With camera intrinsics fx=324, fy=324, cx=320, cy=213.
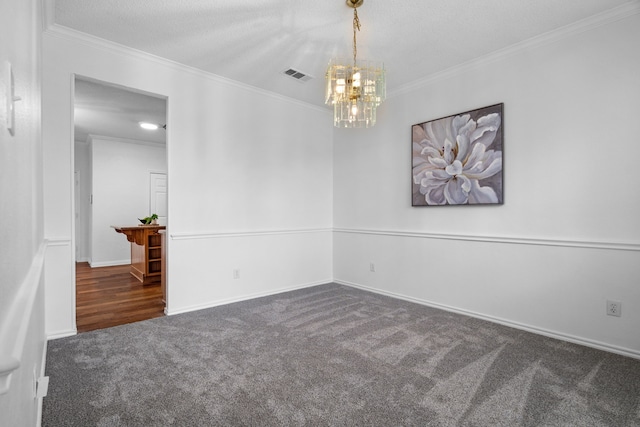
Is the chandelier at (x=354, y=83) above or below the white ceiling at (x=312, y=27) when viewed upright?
below

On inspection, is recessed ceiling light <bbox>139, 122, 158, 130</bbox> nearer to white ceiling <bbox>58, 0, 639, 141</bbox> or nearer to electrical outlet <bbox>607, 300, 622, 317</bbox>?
white ceiling <bbox>58, 0, 639, 141</bbox>

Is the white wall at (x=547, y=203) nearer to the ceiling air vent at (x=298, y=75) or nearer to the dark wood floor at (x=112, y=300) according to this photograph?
the ceiling air vent at (x=298, y=75)

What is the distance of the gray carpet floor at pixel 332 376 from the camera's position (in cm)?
176

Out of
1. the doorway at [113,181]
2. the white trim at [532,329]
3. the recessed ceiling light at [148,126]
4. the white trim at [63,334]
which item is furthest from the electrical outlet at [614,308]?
the recessed ceiling light at [148,126]

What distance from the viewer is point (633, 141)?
2480mm

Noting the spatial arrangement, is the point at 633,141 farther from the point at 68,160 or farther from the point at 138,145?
the point at 138,145

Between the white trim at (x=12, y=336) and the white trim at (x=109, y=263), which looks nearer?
the white trim at (x=12, y=336)

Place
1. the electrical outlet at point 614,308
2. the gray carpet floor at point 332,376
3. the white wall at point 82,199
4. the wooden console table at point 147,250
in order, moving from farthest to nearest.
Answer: the white wall at point 82,199 < the wooden console table at point 147,250 < the electrical outlet at point 614,308 < the gray carpet floor at point 332,376

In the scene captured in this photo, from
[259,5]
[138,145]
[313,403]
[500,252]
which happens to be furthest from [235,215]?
[138,145]

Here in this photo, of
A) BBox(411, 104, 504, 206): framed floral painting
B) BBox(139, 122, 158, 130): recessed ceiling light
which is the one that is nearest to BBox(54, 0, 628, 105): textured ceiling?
BBox(411, 104, 504, 206): framed floral painting

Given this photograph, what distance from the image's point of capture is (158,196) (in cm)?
727

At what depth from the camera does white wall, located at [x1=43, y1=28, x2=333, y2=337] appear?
2859mm

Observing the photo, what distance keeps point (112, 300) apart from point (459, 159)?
4.42 metres

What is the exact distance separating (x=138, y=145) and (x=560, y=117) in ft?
24.0
